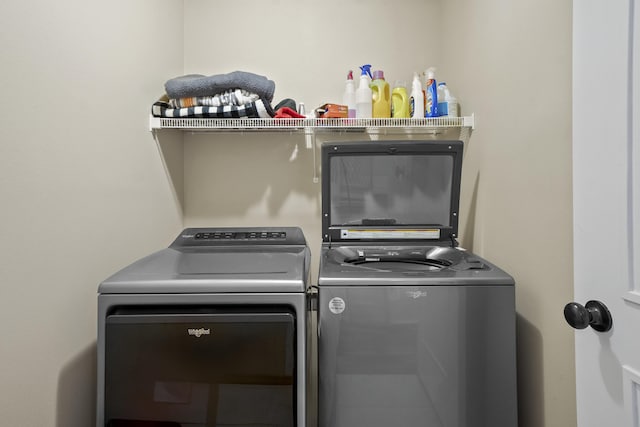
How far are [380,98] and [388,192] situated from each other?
53 centimetres

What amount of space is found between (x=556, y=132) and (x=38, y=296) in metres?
1.61

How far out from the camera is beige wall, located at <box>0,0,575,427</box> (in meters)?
1.01

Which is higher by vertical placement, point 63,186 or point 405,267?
point 63,186

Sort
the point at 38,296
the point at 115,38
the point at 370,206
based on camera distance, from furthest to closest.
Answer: the point at 370,206 < the point at 115,38 < the point at 38,296

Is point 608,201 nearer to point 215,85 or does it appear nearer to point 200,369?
point 200,369

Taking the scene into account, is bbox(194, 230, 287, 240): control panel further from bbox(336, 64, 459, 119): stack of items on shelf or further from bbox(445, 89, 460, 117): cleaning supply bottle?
bbox(445, 89, 460, 117): cleaning supply bottle

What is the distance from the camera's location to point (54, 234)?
1089 mm

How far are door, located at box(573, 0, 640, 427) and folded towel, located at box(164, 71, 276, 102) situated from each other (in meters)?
1.23

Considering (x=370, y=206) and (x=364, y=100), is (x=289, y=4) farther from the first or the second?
(x=370, y=206)

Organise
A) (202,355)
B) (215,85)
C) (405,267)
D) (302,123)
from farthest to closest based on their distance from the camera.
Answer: (302,123) < (215,85) < (405,267) < (202,355)

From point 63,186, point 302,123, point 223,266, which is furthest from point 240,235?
point 63,186

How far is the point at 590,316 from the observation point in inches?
32.1

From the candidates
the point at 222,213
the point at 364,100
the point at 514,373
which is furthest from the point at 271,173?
the point at 514,373

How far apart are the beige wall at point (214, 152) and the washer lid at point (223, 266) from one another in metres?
0.20
